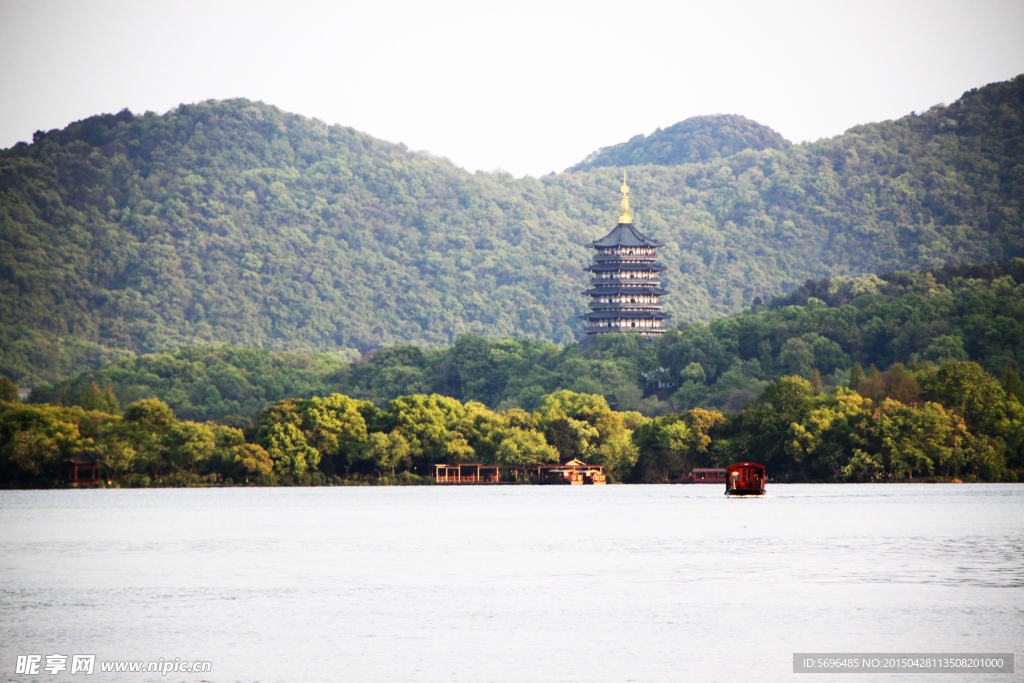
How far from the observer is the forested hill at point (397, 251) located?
159 m

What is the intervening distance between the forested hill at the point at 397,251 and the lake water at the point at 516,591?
331ft

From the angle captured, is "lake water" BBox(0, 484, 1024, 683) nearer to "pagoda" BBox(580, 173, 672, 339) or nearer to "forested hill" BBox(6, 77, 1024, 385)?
"pagoda" BBox(580, 173, 672, 339)

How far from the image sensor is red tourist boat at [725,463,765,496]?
6294 centimetres

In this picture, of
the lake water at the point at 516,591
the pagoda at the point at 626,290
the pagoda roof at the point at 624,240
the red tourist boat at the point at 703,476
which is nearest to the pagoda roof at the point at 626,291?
the pagoda at the point at 626,290

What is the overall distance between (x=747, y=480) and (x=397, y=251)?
405ft

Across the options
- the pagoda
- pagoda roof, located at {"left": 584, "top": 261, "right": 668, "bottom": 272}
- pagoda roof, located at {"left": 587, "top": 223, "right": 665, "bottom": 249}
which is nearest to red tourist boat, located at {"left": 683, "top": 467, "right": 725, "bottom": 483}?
the pagoda

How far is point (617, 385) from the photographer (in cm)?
9975

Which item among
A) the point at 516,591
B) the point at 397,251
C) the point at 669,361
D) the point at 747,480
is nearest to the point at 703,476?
the point at 747,480

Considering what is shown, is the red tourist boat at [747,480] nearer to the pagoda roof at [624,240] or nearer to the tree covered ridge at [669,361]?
the tree covered ridge at [669,361]

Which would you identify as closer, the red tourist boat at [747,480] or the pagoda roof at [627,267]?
the red tourist boat at [747,480]

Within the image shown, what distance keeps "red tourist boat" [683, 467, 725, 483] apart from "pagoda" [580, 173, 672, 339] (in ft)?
160

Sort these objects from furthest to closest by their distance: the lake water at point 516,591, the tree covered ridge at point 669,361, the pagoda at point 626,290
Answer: the pagoda at point 626,290
the tree covered ridge at point 669,361
the lake water at point 516,591

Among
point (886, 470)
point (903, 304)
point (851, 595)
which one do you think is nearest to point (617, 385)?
point (903, 304)

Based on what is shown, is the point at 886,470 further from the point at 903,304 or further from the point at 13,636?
the point at 13,636
